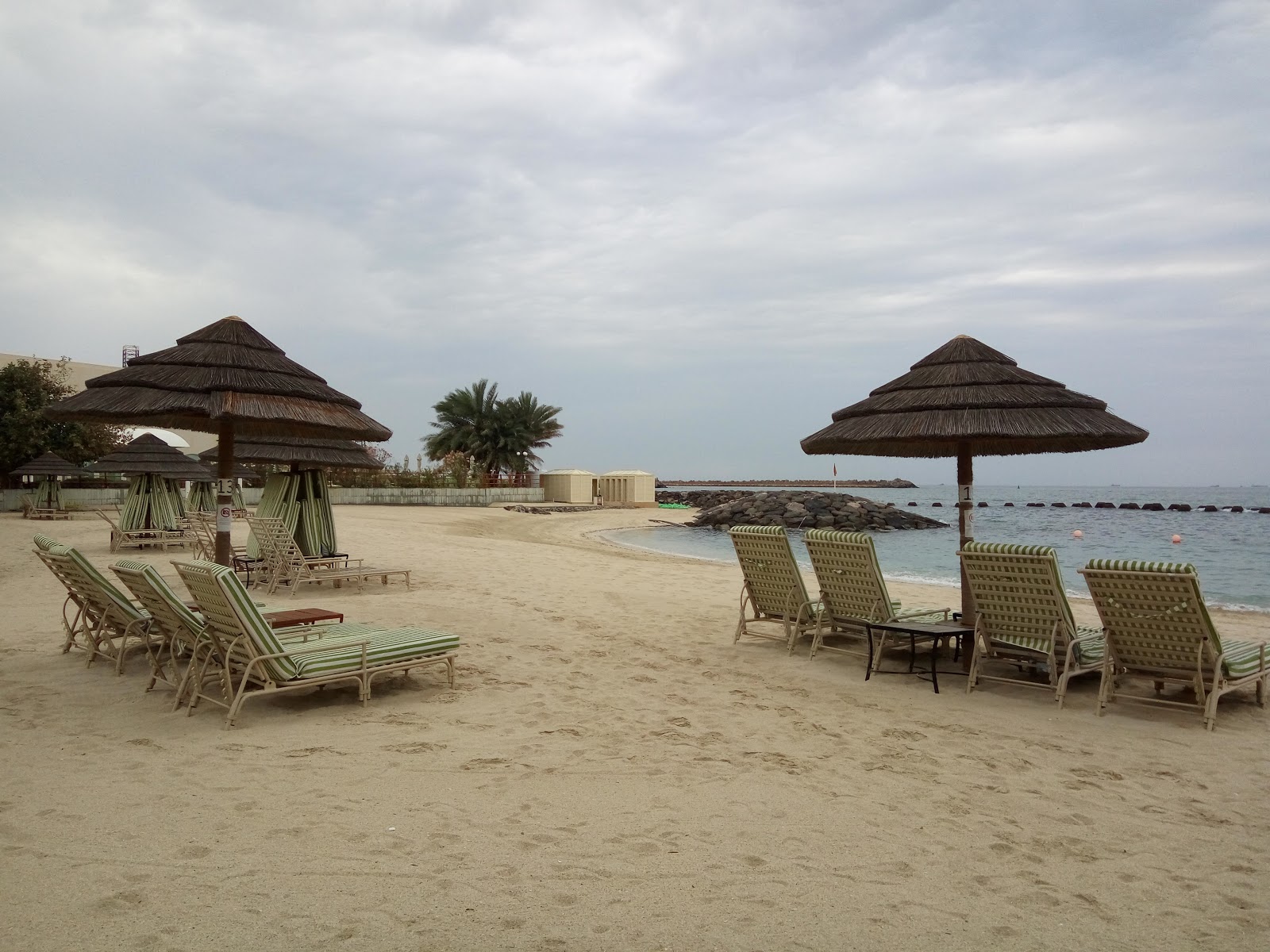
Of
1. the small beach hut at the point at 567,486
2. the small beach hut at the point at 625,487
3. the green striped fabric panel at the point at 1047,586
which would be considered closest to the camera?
the green striped fabric panel at the point at 1047,586

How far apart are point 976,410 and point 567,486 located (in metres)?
37.1

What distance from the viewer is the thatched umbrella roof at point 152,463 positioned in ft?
51.8

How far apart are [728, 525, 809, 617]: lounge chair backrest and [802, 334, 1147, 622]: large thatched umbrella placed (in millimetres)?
977

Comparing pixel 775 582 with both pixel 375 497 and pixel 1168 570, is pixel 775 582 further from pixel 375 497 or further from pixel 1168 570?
pixel 375 497

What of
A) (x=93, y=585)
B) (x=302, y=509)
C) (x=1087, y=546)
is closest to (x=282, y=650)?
(x=93, y=585)

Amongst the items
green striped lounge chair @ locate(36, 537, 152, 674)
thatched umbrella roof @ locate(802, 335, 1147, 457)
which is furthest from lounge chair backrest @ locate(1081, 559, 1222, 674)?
green striped lounge chair @ locate(36, 537, 152, 674)

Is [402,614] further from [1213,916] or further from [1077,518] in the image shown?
[1077,518]

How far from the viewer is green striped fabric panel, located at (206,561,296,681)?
4.70 meters

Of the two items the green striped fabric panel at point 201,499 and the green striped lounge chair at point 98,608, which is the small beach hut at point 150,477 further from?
the green striped lounge chair at point 98,608

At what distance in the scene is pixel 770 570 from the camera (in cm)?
716

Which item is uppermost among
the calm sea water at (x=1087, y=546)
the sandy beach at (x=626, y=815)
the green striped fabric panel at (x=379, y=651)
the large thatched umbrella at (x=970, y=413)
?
the large thatched umbrella at (x=970, y=413)

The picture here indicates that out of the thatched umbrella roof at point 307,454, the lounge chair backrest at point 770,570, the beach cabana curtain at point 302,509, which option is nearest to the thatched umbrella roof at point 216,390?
the beach cabana curtain at point 302,509

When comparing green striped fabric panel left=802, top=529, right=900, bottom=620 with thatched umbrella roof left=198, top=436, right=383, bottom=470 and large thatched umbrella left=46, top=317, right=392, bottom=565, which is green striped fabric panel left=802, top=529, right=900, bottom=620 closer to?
large thatched umbrella left=46, top=317, right=392, bottom=565

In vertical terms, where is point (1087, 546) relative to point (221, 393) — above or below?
below
